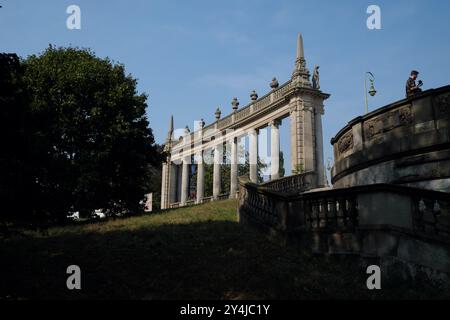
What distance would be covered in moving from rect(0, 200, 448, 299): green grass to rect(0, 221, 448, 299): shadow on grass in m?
0.02

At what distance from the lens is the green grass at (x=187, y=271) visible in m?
7.29

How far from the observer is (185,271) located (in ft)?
27.9

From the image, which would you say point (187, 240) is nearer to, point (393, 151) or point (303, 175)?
point (393, 151)

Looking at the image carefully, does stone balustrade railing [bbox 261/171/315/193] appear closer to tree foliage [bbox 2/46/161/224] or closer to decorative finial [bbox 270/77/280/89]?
tree foliage [bbox 2/46/161/224]

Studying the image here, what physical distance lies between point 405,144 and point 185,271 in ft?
25.9

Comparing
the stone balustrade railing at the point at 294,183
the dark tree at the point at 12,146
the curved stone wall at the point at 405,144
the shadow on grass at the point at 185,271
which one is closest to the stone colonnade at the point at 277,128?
the stone balustrade railing at the point at 294,183

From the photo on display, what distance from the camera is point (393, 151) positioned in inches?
488

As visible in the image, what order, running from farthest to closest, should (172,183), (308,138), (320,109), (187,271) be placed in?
(172,183) < (320,109) < (308,138) < (187,271)

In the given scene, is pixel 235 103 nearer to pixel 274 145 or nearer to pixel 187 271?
pixel 274 145

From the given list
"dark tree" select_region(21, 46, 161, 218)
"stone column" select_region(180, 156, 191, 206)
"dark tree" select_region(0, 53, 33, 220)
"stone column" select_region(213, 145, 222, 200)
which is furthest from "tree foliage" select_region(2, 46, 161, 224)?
"stone column" select_region(180, 156, 191, 206)

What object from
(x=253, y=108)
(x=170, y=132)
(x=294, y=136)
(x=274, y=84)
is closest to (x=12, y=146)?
(x=294, y=136)

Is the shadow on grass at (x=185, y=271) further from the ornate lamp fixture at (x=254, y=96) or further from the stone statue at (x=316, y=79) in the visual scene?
the ornate lamp fixture at (x=254, y=96)
